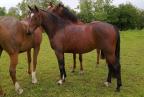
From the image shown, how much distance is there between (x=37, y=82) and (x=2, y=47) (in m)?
1.79

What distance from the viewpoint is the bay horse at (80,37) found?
707cm

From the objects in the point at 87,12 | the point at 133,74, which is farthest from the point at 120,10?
the point at 133,74

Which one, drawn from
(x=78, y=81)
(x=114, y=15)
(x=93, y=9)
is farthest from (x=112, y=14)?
(x=78, y=81)

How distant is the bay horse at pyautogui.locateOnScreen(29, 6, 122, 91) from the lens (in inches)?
278

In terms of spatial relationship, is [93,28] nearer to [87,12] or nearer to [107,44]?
[107,44]

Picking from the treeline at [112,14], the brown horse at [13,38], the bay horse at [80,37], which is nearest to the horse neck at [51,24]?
the bay horse at [80,37]

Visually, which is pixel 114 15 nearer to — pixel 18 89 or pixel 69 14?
pixel 69 14

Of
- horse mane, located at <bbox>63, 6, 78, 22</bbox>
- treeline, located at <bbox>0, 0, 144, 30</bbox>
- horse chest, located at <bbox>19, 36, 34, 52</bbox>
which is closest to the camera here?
horse chest, located at <bbox>19, 36, 34, 52</bbox>

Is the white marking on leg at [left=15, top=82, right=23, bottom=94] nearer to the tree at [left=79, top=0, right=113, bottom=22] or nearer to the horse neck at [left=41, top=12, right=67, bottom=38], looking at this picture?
the horse neck at [left=41, top=12, right=67, bottom=38]

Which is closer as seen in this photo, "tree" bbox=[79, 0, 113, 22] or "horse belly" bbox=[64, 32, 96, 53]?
"horse belly" bbox=[64, 32, 96, 53]

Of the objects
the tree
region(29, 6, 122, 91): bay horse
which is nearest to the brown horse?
region(29, 6, 122, 91): bay horse

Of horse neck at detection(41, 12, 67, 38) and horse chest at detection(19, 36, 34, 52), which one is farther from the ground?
horse neck at detection(41, 12, 67, 38)

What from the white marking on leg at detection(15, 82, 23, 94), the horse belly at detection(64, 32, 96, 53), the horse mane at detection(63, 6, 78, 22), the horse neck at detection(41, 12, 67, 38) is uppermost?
the horse mane at detection(63, 6, 78, 22)

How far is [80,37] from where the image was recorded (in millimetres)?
7434
